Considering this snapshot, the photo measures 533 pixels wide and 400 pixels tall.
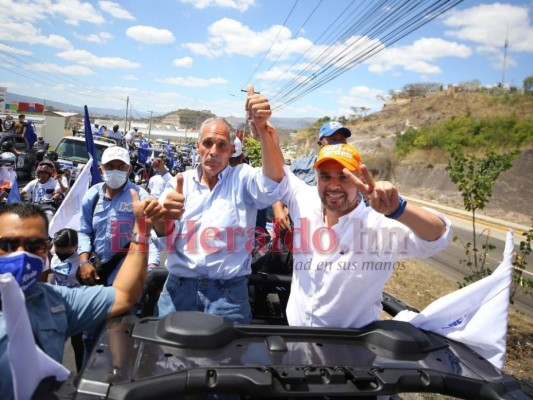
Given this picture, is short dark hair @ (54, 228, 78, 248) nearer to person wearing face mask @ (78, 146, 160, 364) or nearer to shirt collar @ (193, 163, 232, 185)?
person wearing face mask @ (78, 146, 160, 364)

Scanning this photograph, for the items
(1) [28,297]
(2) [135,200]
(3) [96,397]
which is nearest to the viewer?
(3) [96,397]

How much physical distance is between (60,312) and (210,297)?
32.5 inches

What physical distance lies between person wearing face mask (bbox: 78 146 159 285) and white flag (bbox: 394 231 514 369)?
84.7 inches

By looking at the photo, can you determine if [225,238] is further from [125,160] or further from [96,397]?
[125,160]

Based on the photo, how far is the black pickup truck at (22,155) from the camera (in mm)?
12836

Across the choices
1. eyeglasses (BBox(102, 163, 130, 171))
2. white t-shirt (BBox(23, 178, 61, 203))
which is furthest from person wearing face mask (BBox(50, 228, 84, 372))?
white t-shirt (BBox(23, 178, 61, 203))

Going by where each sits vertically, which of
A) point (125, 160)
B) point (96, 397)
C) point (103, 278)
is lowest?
point (103, 278)

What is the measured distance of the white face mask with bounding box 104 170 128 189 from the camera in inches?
146

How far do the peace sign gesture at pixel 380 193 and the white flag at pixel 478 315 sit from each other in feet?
1.73

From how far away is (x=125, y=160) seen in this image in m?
3.94

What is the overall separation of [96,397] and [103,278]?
229cm

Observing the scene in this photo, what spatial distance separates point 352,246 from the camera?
2.11 metres

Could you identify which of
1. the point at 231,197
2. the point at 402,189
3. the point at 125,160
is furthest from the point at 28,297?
the point at 402,189

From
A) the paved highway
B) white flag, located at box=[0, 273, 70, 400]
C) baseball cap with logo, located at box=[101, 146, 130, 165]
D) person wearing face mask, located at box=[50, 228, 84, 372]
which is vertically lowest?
the paved highway
